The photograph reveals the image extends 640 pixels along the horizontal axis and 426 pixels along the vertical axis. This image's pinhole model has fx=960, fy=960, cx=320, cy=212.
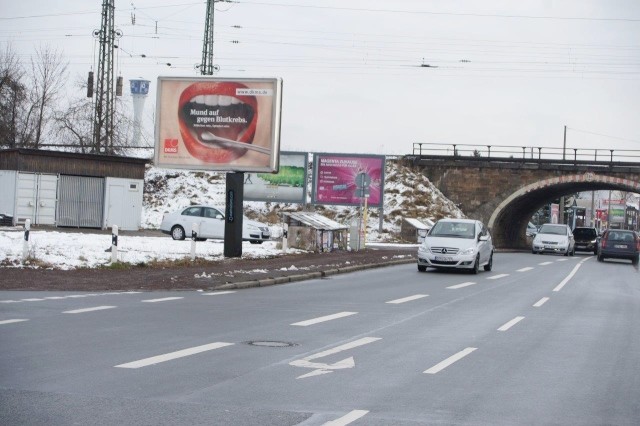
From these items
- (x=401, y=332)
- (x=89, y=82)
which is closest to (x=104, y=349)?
(x=401, y=332)

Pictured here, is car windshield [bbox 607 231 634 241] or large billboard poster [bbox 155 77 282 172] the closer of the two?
large billboard poster [bbox 155 77 282 172]

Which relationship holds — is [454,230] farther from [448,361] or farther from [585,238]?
[585,238]

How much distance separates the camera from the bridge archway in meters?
62.8

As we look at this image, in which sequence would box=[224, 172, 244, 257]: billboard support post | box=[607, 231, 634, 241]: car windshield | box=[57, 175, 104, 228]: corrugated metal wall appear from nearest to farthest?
box=[224, 172, 244, 257]: billboard support post < box=[57, 175, 104, 228]: corrugated metal wall < box=[607, 231, 634, 241]: car windshield

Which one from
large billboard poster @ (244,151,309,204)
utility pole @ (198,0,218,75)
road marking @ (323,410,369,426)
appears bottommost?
road marking @ (323,410,369,426)

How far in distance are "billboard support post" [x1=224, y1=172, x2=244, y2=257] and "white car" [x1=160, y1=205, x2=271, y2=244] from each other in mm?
8899

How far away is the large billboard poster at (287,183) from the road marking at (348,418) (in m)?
44.0

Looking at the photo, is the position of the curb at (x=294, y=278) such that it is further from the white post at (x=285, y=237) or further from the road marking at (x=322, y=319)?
the road marking at (x=322, y=319)

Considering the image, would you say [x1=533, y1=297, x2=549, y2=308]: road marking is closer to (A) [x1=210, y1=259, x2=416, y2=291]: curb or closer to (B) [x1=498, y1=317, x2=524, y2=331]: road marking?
(B) [x1=498, y1=317, x2=524, y2=331]: road marking

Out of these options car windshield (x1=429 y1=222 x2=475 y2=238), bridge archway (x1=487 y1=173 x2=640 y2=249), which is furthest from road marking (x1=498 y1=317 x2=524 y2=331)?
bridge archway (x1=487 y1=173 x2=640 y2=249)

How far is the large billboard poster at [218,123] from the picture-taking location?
2886 cm

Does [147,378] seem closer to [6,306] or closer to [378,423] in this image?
[378,423]

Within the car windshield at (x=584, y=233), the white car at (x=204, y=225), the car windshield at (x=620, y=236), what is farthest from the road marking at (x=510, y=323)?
the car windshield at (x=584, y=233)

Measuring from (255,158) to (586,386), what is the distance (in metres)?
20.7
